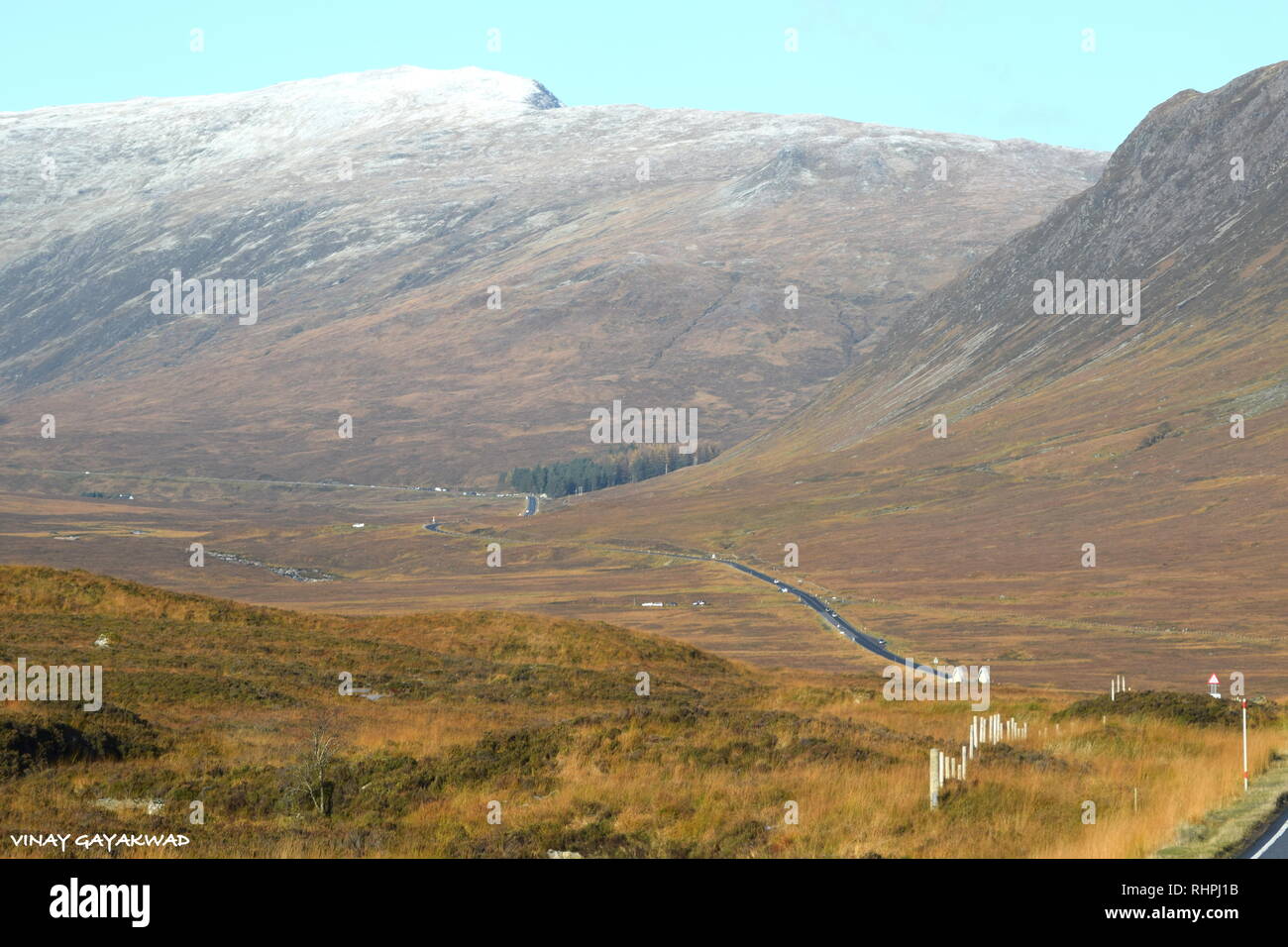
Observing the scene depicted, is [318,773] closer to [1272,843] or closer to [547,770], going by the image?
[547,770]

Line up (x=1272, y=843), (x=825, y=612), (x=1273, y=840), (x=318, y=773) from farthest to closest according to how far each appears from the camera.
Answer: (x=825, y=612) → (x=318, y=773) → (x=1273, y=840) → (x=1272, y=843)

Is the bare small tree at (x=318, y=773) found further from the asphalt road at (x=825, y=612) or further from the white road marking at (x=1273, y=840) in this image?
the asphalt road at (x=825, y=612)

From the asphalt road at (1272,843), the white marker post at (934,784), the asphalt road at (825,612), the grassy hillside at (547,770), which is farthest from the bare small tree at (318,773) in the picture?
the asphalt road at (825,612)

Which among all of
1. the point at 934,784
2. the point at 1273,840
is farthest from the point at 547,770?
the point at 1273,840

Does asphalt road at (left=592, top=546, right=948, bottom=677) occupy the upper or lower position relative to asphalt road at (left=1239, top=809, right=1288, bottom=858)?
lower

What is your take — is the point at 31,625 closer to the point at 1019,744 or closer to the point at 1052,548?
the point at 1019,744

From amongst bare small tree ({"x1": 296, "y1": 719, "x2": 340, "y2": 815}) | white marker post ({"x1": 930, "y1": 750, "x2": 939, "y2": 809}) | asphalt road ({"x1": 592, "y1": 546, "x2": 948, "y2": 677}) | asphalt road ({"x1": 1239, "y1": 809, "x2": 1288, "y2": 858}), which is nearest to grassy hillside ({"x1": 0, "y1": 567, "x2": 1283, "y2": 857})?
bare small tree ({"x1": 296, "y1": 719, "x2": 340, "y2": 815})

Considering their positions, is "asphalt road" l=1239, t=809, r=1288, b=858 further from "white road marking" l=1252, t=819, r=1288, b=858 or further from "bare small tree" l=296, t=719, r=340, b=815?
"bare small tree" l=296, t=719, r=340, b=815
